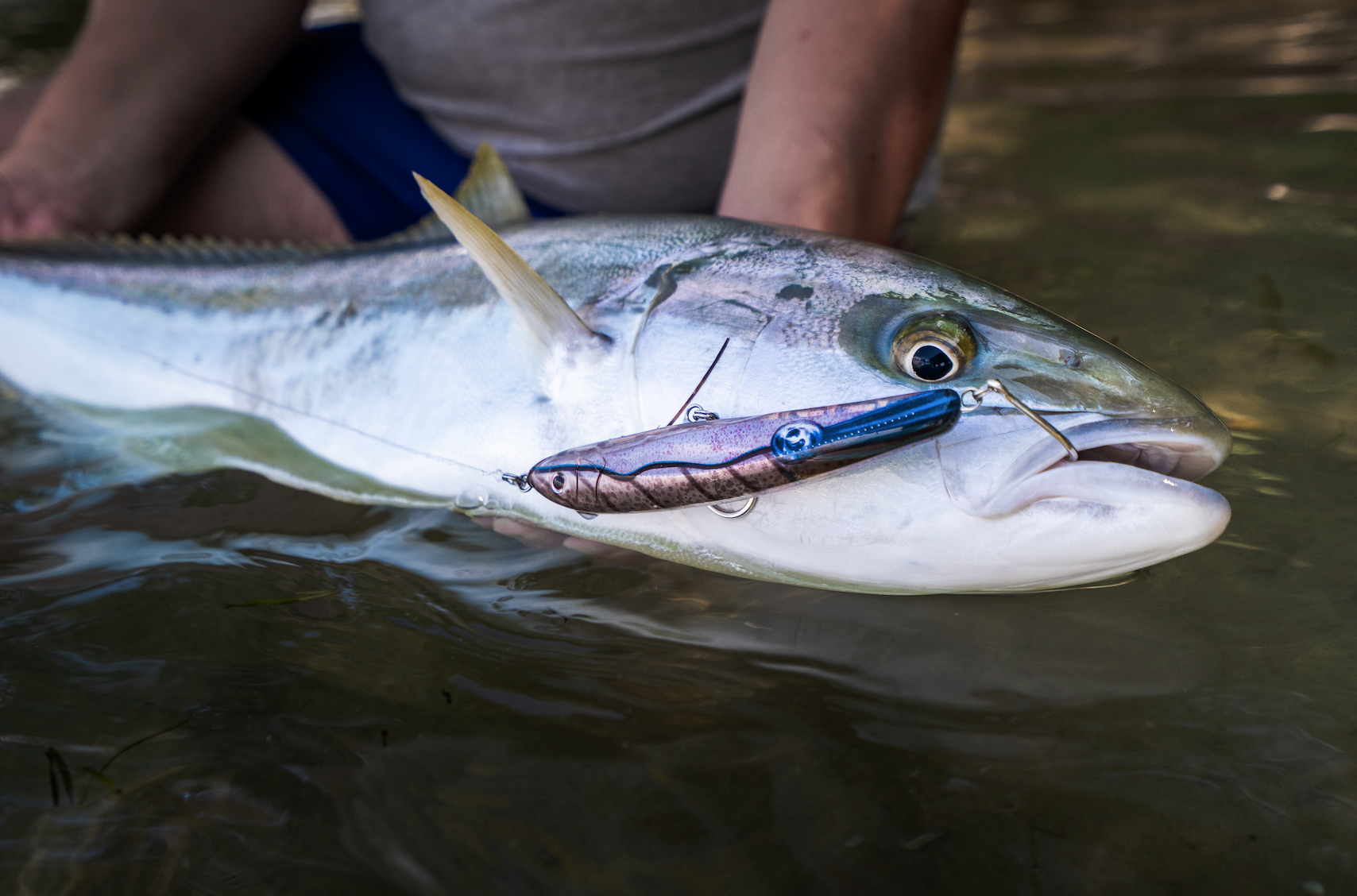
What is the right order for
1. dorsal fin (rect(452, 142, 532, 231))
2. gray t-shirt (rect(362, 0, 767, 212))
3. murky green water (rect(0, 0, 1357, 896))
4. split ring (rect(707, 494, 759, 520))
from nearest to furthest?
1. murky green water (rect(0, 0, 1357, 896))
2. split ring (rect(707, 494, 759, 520))
3. dorsal fin (rect(452, 142, 532, 231))
4. gray t-shirt (rect(362, 0, 767, 212))

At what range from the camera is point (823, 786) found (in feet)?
3.50

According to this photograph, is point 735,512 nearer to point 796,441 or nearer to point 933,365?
point 796,441

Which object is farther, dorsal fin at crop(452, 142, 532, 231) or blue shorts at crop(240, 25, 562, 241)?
blue shorts at crop(240, 25, 562, 241)

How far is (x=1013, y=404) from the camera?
109 cm

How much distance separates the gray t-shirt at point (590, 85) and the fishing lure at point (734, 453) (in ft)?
4.98

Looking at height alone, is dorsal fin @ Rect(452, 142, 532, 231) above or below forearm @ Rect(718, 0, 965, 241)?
below

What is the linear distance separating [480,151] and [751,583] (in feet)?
3.40

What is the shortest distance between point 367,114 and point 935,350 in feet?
7.26

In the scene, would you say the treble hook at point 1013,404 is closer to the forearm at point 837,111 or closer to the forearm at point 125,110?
the forearm at point 837,111

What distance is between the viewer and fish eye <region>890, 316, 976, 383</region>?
114 centimetres

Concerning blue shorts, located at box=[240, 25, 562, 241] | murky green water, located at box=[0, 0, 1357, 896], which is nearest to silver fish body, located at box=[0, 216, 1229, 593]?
murky green water, located at box=[0, 0, 1357, 896]

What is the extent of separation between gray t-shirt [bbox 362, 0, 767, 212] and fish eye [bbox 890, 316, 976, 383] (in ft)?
5.04

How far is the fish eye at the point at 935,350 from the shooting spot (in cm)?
114

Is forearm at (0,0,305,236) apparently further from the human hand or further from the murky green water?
the murky green water
